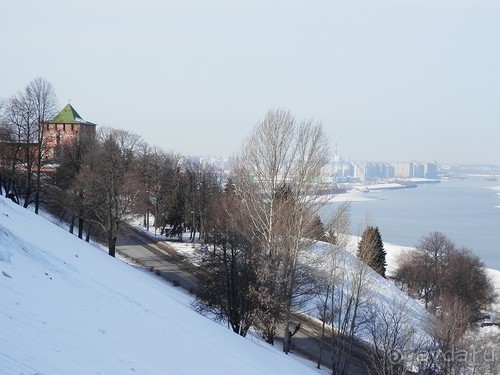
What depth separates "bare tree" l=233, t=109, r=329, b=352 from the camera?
20062 mm

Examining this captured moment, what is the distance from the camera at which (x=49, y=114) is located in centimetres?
2930

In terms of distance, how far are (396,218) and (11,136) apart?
65908 mm

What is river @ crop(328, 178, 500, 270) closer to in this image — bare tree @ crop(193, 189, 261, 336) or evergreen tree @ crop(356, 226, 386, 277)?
evergreen tree @ crop(356, 226, 386, 277)

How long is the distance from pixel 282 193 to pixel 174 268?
36.7ft

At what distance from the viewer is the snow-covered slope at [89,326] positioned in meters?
6.20

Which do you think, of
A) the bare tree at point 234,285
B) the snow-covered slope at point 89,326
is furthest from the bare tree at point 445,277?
the snow-covered slope at point 89,326

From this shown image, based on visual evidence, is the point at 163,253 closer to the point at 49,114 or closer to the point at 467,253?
the point at 49,114

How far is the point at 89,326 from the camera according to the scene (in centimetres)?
787

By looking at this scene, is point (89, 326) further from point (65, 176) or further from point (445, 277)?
point (445, 277)

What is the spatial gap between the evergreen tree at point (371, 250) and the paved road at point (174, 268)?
4.03 meters

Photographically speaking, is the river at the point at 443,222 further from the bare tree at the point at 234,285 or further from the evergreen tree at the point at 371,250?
the bare tree at the point at 234,285


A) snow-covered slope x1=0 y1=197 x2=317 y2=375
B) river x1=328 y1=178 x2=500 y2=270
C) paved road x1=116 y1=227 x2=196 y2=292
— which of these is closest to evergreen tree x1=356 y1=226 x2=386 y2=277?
river x1=328 y1=178 x2=500 y2=270

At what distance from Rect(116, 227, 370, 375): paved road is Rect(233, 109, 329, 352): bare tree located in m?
1.71

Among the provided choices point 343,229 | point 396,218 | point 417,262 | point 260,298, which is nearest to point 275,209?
point 343,229
